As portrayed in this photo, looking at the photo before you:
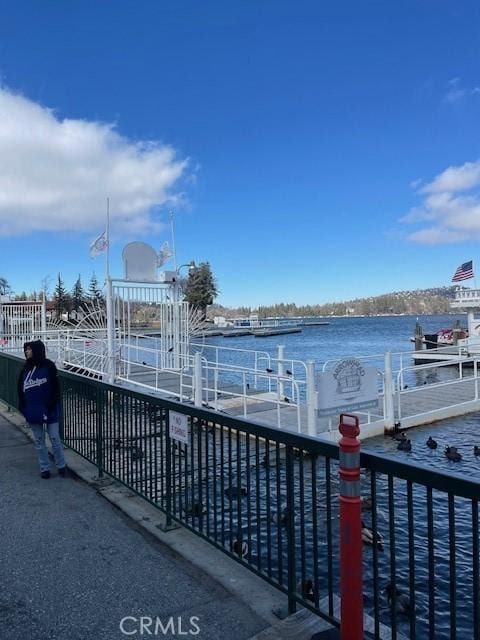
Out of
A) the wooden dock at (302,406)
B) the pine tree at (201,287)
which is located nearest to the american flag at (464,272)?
the wooden dock at (302,406)

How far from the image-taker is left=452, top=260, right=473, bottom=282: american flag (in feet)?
99.4

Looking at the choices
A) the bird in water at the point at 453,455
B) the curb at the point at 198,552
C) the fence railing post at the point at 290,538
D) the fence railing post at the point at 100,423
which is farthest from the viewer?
the bird in water at the point at 453,455

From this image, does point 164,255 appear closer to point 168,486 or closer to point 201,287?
point 168,486

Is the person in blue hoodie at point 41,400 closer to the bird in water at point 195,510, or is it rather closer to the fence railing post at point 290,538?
the bird in water at point 195,510

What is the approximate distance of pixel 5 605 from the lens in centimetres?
312

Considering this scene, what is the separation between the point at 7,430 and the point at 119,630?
20.2 ft

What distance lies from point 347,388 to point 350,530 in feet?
20.5

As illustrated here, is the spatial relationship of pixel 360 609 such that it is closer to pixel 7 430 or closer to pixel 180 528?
pixel 180 528

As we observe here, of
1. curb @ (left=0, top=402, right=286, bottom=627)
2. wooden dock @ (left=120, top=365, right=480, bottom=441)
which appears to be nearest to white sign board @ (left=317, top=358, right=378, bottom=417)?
wooden dock @ (left=120, top=365, right=480, bottom=441)

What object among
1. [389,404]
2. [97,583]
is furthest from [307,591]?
[389,404]

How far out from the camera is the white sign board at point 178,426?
13.2 feet

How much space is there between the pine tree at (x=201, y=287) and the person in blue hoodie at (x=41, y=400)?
5942cm

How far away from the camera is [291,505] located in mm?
3080

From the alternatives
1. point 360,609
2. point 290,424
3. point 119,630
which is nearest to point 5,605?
point 119,630
